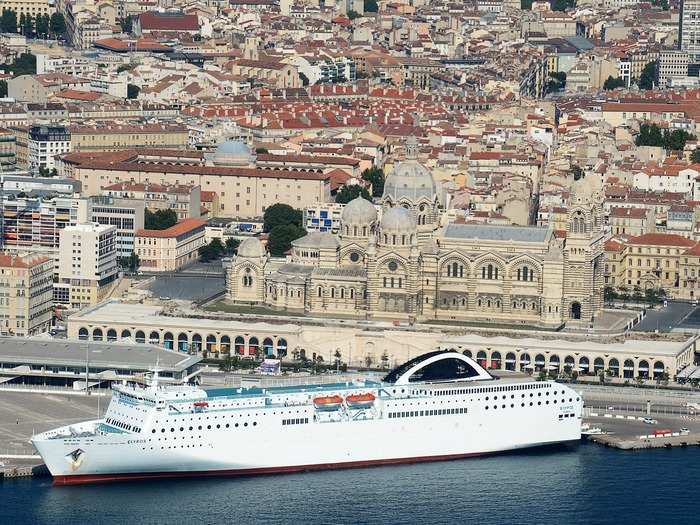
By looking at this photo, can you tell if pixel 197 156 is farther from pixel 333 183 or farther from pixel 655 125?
pixel 655 125

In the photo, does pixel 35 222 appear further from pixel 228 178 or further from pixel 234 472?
pixel 234 472

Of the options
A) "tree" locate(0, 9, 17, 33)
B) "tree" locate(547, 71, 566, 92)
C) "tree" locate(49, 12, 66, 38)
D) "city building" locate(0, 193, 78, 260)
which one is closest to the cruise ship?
"city building" locate(0, 193, 78, 260)

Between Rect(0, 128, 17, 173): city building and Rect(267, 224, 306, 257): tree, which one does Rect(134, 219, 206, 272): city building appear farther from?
Rect(0, 128, 17, 173): city building

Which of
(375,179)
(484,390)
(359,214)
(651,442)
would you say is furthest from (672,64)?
(484,390)

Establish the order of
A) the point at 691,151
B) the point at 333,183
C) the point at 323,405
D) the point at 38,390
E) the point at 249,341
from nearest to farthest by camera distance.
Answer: the point at 323,405 < the point at 38,390 < the point at 249,341 < the point at 333,183 < the point at 691,151

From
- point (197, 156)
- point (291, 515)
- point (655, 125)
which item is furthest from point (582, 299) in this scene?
point (655, 125)

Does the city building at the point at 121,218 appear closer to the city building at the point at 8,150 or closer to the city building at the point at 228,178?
the city building at the point at 228,178

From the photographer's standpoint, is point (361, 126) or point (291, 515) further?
point (361, 126)
